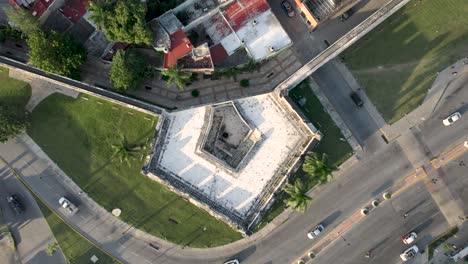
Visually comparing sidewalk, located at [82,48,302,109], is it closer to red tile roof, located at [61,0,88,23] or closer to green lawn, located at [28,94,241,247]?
green lawn, located at [28,94,241,247]

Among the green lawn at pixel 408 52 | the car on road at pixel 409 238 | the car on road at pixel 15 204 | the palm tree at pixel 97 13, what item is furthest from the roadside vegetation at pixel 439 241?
the car on road at pixel 15 204

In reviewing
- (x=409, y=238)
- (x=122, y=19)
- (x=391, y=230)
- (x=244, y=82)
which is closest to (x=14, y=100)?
(x=122, y=19)

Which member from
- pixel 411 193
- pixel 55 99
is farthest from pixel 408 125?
pixel 55 99

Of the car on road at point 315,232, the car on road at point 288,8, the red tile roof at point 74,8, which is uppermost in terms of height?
the red tile roof at point 74,8

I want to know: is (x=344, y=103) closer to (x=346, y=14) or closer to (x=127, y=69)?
(x=346, y=14)

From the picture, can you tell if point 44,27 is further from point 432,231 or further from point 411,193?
point 432,231

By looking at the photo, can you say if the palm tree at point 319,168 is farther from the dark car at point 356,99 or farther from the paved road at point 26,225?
the paved road at point 26,225
